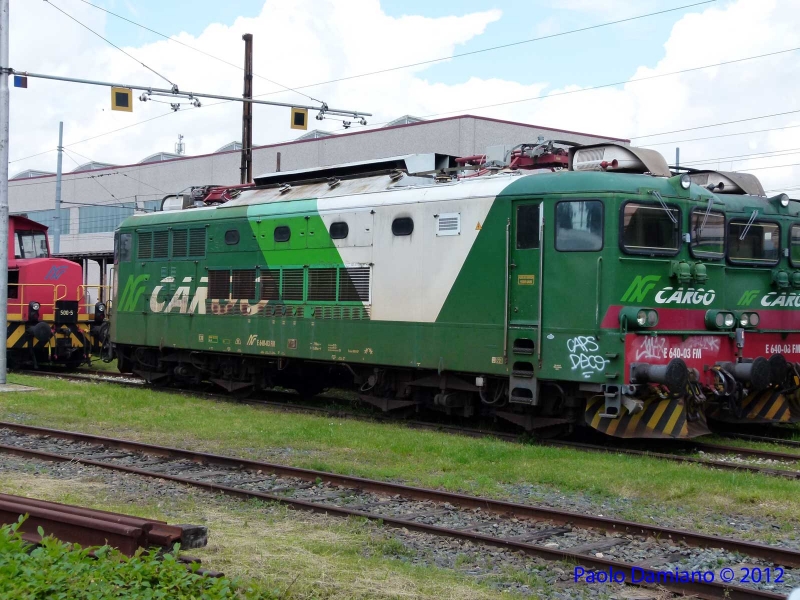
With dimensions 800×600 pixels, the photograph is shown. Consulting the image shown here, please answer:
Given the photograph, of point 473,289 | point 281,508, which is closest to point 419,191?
point 473,289

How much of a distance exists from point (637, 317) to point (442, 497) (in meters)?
3.74

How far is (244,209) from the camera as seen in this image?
1614 centimetres

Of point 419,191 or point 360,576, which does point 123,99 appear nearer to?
point 419,191

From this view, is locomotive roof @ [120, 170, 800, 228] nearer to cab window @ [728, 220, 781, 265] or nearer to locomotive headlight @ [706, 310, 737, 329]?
cab window @ [728, 220, 781, 265]

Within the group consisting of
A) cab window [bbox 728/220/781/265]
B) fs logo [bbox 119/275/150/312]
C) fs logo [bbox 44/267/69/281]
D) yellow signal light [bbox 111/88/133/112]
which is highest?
yellow signal light [bbox 111/88/133/112]

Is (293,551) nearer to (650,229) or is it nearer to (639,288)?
(639,288)

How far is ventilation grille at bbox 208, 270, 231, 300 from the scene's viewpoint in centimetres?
1647

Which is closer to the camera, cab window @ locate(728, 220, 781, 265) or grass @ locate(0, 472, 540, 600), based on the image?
grass @ locate(0, 472, 540, 600)

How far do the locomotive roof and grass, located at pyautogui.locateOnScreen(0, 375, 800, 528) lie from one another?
10.9ft

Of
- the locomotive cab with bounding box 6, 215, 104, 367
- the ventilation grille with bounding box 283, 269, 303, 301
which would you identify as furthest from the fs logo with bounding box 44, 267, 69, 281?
the ventilation grille with bounding box 283, 269, 303, 301

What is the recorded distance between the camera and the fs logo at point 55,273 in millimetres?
23156

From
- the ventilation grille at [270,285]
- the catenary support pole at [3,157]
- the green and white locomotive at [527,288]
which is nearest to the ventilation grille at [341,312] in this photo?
the green and white locomotive at [527,288]

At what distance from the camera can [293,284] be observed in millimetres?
15164

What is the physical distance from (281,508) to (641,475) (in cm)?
390
